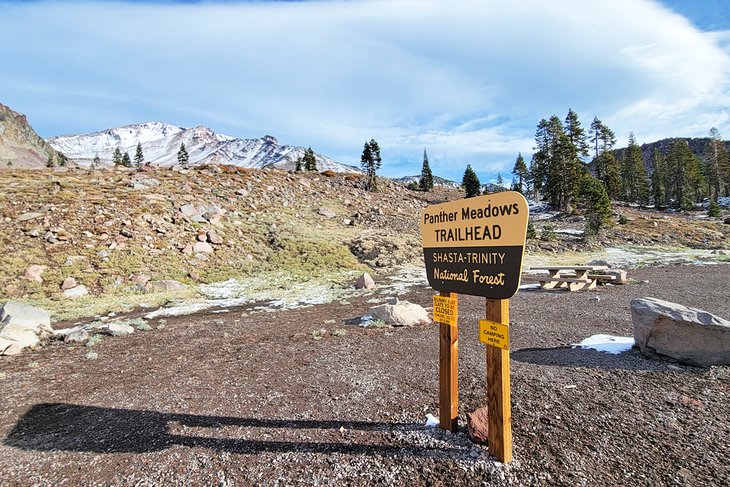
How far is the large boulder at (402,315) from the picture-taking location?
938 cm

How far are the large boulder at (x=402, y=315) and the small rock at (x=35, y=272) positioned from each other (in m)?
14.5

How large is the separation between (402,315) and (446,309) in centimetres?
539

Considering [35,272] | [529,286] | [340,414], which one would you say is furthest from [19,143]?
[340,414]

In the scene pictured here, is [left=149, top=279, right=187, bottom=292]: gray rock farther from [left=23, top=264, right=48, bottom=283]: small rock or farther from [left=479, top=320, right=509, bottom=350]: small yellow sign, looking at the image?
[left=479, top=320, right=509, bottom=350]: small yellow sign

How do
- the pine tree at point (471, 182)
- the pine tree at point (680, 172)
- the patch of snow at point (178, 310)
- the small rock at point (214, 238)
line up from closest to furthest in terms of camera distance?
the patch of snow at point (178, 310) → the small rock at point (214, 238) → the pine tree at point (680, 172) → the pine tree at point (471, 182)

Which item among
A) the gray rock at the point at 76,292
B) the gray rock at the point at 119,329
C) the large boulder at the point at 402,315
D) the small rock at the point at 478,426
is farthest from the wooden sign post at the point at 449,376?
the gray rock at the point at 76,292

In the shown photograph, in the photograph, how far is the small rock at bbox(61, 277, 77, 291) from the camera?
1422 centimetres

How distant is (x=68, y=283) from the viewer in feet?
47.2

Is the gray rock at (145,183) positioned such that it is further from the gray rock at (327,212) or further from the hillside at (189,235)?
the gray rock at (327,212)

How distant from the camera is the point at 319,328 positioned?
9.45m

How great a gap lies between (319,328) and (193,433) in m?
5.07

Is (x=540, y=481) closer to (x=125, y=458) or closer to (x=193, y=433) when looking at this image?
(x=193, y=433)

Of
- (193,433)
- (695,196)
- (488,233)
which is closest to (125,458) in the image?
(193,433)

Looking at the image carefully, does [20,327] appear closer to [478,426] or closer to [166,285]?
[166,285]
